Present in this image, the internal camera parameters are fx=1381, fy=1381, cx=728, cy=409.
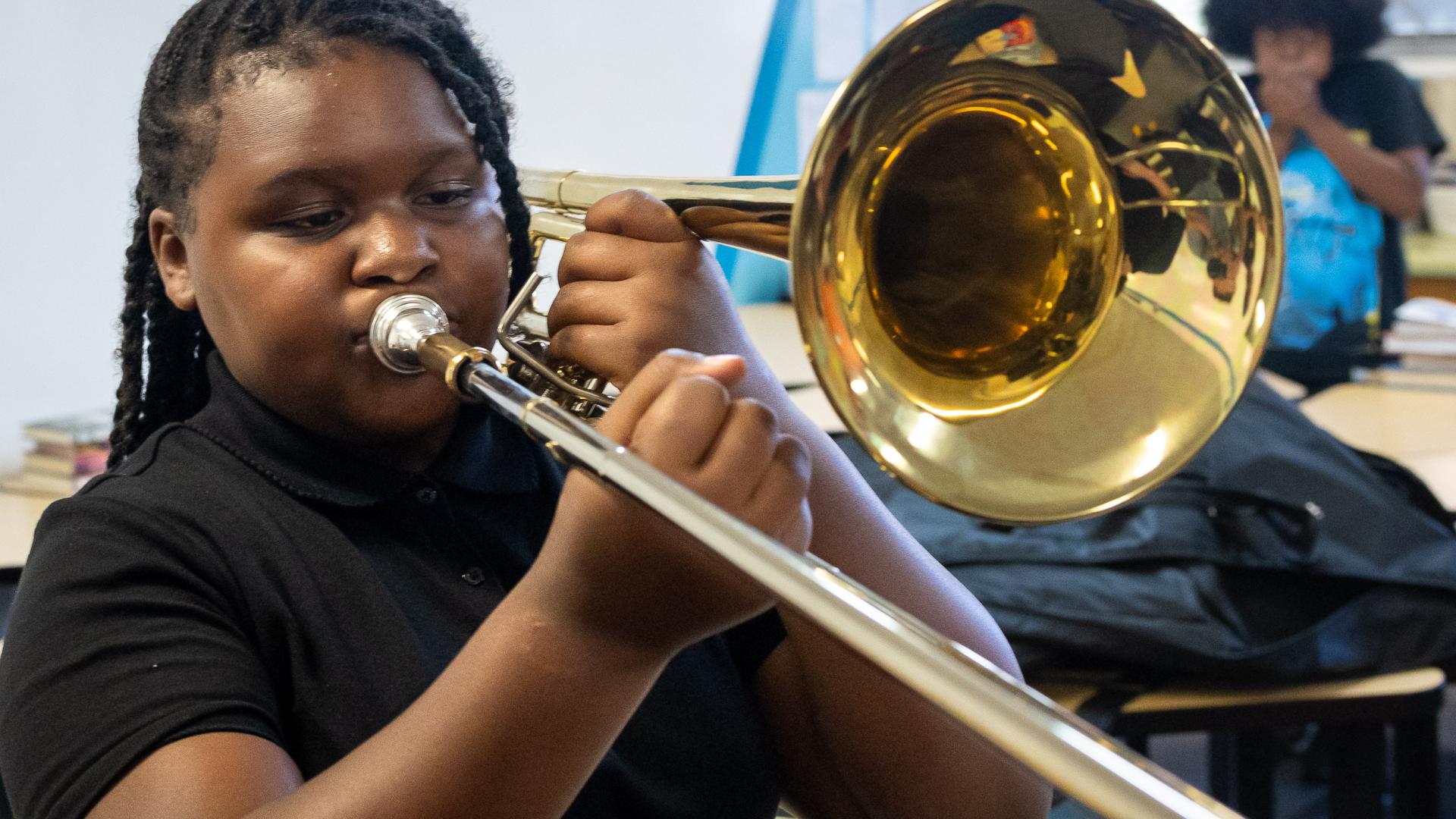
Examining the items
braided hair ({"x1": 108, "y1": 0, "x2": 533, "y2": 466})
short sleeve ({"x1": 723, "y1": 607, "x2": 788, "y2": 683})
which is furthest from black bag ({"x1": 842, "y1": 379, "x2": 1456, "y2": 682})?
braided hair ({"x1": 108, "y1": 0, "x2": 533, "y2": 466})

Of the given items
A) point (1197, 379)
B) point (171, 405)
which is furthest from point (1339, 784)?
point (171, 405)

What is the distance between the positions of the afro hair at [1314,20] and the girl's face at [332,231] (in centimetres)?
241

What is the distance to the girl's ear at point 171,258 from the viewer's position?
0.98 metres

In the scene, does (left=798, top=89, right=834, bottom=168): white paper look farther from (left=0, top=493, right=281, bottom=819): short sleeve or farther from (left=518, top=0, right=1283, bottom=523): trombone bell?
(left=0, top=493, right=281, bottom=819): short sleeve

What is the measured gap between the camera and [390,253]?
2.92 feet

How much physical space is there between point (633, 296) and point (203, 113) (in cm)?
31

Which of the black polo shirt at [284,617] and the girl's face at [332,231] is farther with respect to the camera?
the girl's face at [332,231]

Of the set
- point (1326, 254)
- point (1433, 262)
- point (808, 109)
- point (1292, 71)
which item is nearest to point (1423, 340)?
point (1326, 254)

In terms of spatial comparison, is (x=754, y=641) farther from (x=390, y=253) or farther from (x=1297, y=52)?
(x=1297, y=52)

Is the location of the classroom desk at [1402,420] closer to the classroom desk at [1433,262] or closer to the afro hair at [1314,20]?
the afro hair at [1314,20]

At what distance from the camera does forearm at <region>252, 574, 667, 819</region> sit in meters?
0.71

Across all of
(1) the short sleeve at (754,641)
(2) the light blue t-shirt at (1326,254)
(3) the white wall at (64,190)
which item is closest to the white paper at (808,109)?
(2) the light blue t-shirt at (1326,254)

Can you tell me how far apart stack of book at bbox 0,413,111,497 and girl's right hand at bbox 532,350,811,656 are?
1.72 m

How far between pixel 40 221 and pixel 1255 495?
6.45 feet
